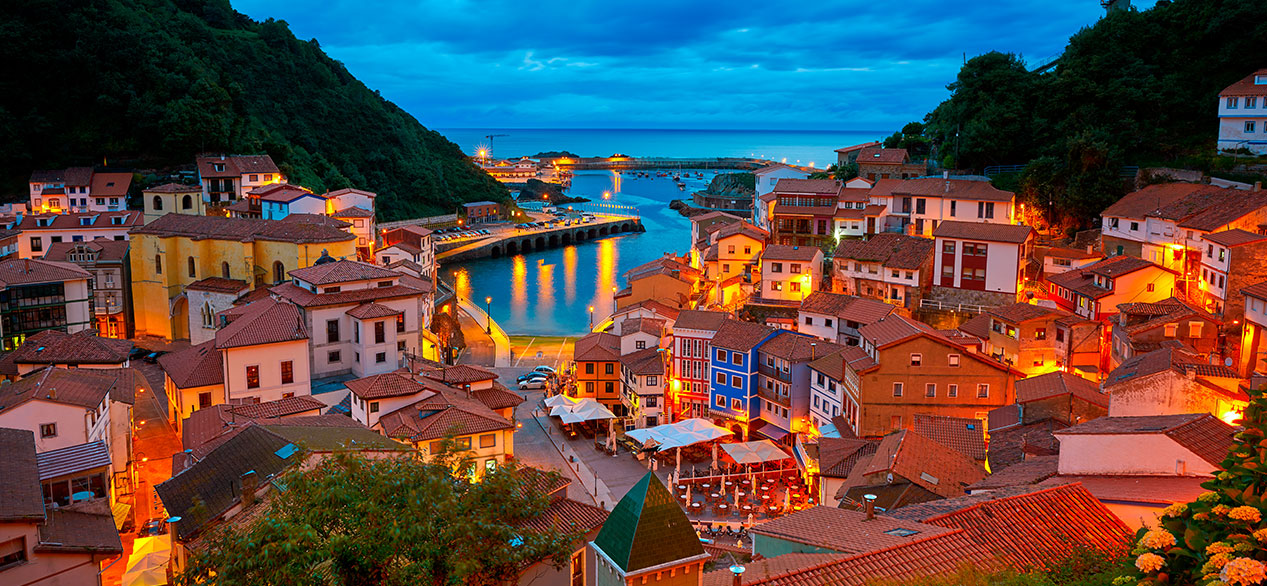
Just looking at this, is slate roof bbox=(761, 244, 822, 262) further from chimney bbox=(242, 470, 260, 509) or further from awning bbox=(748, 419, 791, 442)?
chimney bbox=(242, 470, 260, 509)

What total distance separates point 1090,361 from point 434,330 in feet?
84.3

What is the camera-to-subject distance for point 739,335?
27500 millimetres

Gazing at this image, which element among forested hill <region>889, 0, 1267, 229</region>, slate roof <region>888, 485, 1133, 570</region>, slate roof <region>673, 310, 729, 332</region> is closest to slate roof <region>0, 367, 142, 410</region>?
slate roof <region>888, 485, 1133, 570</region>

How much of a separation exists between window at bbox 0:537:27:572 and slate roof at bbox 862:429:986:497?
12.5m

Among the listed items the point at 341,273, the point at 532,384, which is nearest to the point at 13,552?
the point at 341,273

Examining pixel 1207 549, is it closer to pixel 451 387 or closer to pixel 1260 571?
pixel 1260 571

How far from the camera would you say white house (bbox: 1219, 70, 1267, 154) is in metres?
32.2

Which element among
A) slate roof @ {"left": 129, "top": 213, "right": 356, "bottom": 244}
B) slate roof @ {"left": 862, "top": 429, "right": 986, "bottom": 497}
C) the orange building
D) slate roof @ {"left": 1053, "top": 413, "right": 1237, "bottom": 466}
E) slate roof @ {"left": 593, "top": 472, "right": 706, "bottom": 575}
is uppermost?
slate roof @ {"left": 129, "top": 213, "right": 356, "bottom": 244}

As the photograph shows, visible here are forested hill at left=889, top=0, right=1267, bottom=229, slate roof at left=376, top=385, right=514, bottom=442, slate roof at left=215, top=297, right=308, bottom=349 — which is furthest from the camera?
forested hill at left=889, top=0, right=1267, bottom=229

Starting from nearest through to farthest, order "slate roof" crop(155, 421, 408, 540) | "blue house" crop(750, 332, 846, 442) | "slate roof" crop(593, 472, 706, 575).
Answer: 1. "slate roof" crop(593, 472, 706, 575)
2. "slate roof" crop(155, 421, 408, 540)
3. "blue house" crop(750, 332, 846, 442)

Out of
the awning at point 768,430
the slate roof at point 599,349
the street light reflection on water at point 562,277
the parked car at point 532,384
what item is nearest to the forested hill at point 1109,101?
the awning at point 768,430

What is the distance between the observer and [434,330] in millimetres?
38719

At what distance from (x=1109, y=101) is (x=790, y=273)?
54.2ft

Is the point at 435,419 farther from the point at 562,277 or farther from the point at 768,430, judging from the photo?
the point at 562,277
